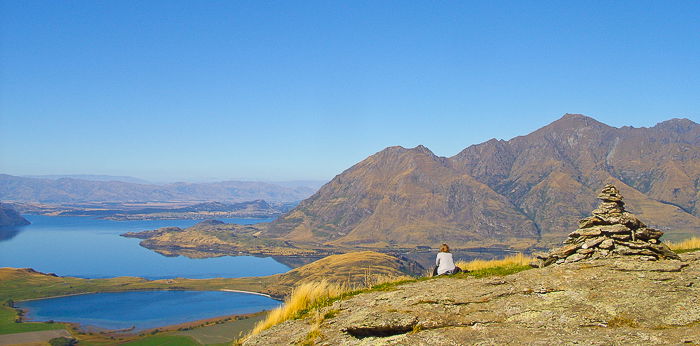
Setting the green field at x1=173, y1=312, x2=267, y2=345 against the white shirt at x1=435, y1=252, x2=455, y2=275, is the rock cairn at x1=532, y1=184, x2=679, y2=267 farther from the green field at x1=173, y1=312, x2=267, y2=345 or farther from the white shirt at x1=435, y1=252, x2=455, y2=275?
the green field at x1=173, y1=312, x2=267, y2=345

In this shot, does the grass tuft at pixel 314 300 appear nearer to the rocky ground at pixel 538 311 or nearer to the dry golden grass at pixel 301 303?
the dry golden grass at pixel 301 303

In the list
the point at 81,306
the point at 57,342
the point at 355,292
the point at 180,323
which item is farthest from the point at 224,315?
the point at 355,292

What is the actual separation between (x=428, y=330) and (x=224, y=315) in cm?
17526

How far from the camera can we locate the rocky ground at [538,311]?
10484 millimetres

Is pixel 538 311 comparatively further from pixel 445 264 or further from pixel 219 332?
pixel 219 332

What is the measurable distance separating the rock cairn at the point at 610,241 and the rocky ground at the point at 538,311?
0.50 meters

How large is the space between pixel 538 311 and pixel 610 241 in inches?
203

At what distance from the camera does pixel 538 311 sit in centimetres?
1177

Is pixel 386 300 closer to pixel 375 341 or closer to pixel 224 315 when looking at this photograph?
pixel 375 341

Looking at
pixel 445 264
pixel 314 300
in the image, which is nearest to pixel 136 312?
pixel 314 300

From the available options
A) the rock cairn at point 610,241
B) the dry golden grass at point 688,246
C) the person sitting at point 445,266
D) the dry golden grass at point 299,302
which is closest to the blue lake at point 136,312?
the dry golden grass at point 299,302

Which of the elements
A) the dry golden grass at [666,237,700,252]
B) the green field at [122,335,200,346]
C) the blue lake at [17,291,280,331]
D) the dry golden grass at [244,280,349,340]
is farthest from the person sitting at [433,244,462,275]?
the blue lake at [17,291,280,331]

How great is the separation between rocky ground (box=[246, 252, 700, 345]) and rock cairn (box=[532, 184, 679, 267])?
502mm

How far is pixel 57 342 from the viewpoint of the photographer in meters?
131
